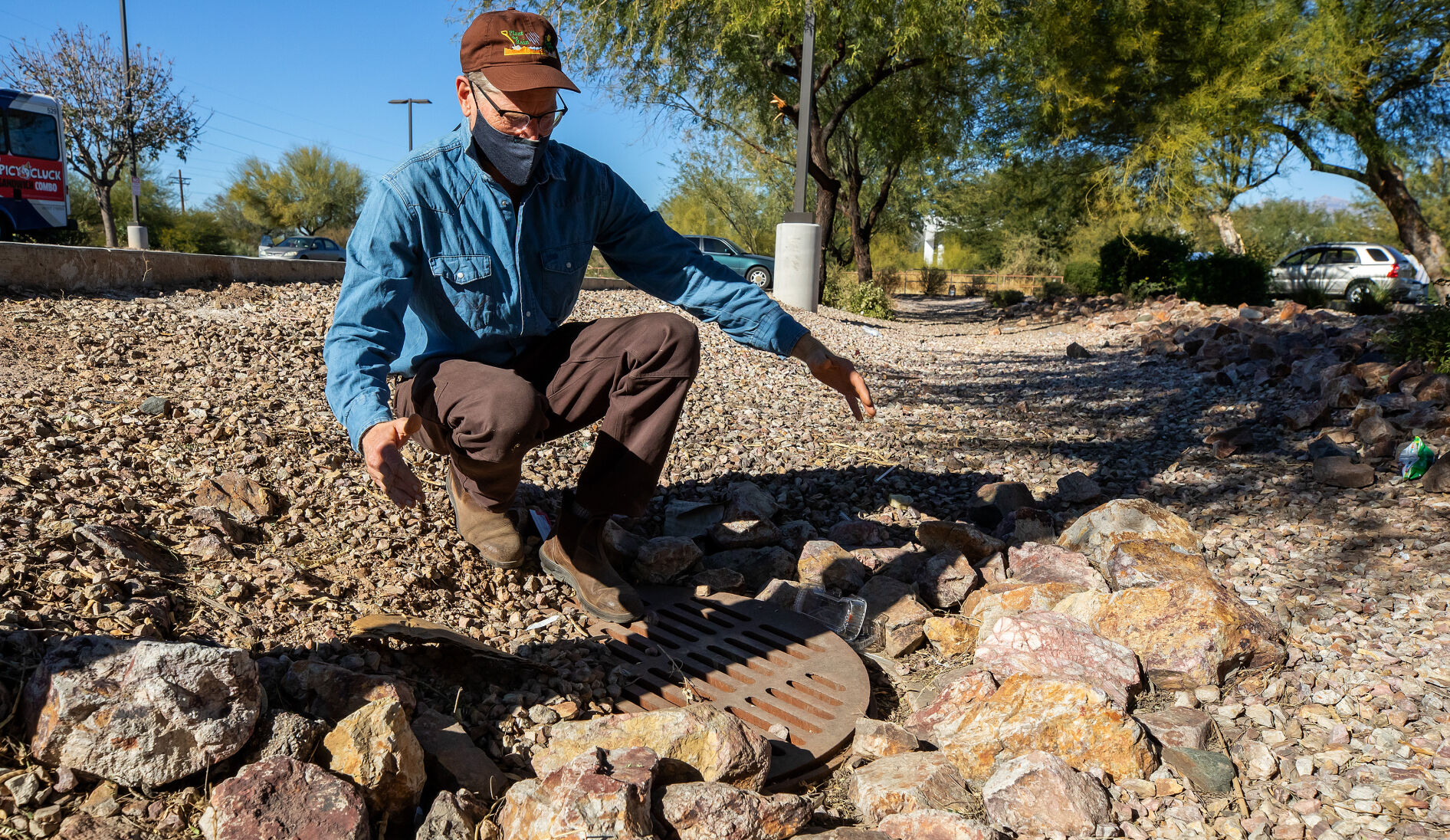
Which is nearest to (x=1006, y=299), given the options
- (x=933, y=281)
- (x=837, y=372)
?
(x=933, y=281)

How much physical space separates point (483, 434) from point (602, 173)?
870 mm

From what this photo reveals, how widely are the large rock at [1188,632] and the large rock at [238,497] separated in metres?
2.35

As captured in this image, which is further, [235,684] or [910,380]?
[910,380]

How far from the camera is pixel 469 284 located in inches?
93.8

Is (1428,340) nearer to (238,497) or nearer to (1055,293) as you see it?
(238,497)

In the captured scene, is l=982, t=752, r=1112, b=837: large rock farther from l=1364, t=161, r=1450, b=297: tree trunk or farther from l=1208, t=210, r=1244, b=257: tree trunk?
l=1208, t=210, r=1244, b=257: tree trunk

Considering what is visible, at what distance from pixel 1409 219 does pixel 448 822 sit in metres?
19.9

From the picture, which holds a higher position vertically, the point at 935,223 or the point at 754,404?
the point at 935,223

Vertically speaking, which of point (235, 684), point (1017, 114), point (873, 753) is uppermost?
point (1017, 114)

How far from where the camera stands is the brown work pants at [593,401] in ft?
7.80

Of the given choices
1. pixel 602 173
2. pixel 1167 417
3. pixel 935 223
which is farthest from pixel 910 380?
pixel 935 223

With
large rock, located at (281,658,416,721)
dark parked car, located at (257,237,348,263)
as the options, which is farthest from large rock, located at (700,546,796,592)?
dark parked car, located at (257,237,348,263)

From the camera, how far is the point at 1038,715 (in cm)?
201

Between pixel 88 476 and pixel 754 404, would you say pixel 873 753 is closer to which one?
pixel 88 476
